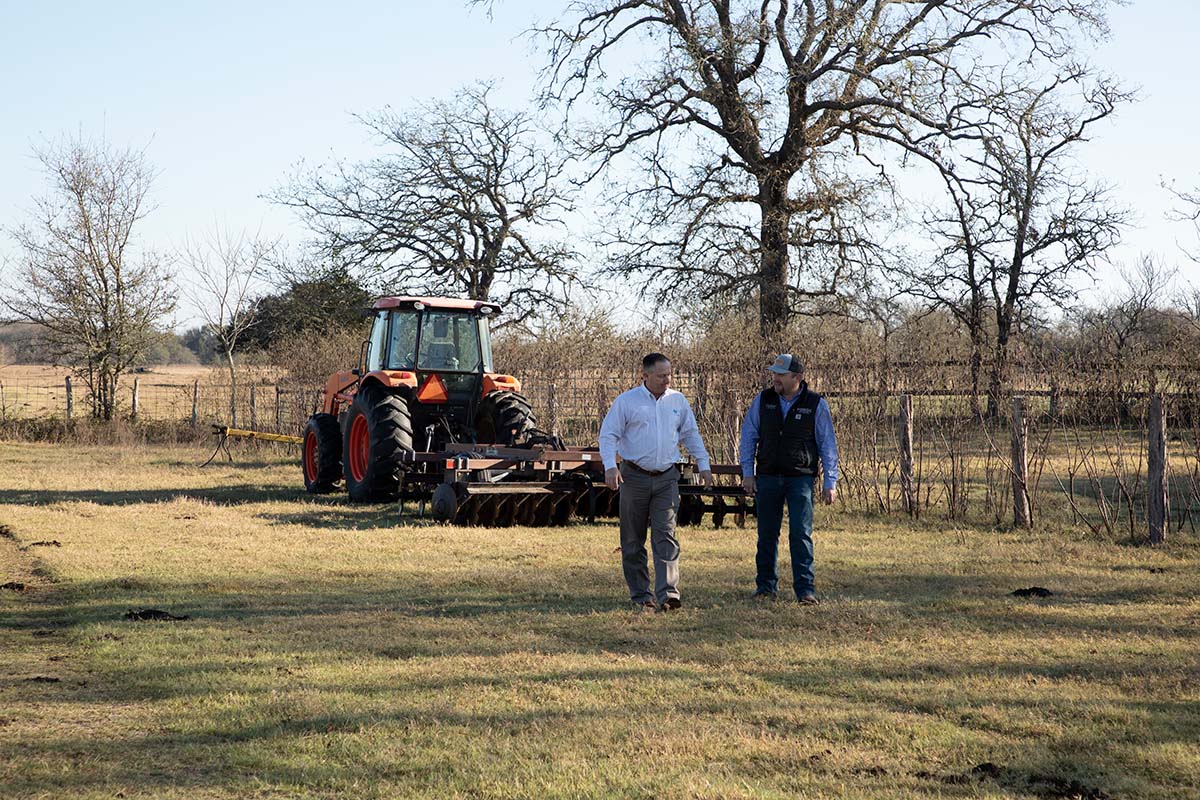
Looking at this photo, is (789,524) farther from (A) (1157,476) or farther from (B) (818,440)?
(A) (1157,476)

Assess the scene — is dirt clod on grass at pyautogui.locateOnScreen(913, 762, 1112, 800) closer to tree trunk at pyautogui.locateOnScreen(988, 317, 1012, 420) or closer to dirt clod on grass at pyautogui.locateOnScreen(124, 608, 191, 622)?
dirt clod on grass at pyautogui.locateOnScreen(124, 608, 191, 622)

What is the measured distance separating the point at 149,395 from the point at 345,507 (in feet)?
67.3

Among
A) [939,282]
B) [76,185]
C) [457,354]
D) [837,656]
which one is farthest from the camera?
[76,185]

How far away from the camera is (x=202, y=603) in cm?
886

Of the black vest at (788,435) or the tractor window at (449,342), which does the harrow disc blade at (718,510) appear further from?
the black vest at (788,435)

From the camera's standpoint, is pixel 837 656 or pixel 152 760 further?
pixel 837 656

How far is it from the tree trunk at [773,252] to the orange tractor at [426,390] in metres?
10.9

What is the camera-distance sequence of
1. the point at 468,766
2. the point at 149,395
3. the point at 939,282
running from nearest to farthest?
1. the point at 468,766
2. the point at 939,282
3. the point at 149,395

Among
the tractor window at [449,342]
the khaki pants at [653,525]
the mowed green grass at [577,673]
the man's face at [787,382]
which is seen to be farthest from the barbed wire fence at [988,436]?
the khaki pants at [653,525]

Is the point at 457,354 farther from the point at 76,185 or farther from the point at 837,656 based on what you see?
the point at 76,185

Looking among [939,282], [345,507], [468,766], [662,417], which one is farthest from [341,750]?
[939,282]

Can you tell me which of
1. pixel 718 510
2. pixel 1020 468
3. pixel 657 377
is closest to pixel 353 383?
pixel 718 510

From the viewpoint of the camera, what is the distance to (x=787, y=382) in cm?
898

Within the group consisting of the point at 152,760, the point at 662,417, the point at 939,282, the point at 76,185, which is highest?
the point at 76,185
